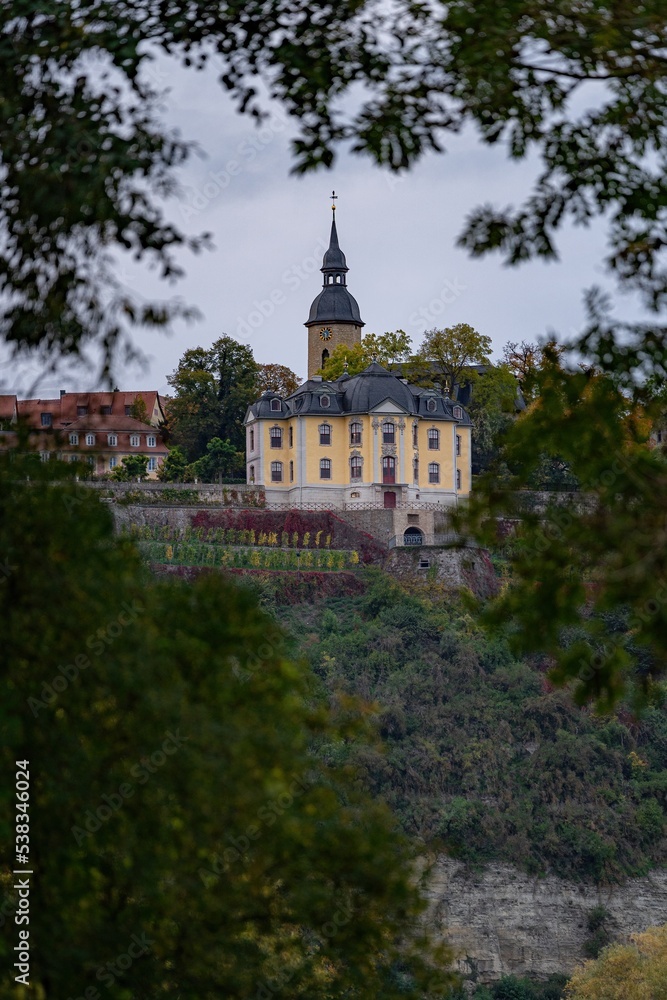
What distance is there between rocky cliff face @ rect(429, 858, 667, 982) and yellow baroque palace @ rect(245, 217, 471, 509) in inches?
628

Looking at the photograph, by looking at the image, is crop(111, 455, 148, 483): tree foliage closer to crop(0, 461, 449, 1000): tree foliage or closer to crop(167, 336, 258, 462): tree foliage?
crop(167, 336, 258, 462): tree foliage

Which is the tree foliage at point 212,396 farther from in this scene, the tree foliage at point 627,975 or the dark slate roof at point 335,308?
the tree foliage at point 627,975

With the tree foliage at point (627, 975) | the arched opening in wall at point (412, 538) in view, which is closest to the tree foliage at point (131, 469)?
the arched opening in wall at point (412, 538)

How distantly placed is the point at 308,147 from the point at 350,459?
46.5m

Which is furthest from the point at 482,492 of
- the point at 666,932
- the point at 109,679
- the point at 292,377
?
the point at 292,377

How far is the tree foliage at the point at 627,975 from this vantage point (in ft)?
102

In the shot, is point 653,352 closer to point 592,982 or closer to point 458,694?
point 592,982

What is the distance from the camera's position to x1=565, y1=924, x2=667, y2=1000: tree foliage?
102 feet

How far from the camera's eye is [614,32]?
6863 mm

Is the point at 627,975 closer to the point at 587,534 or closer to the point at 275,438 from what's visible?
the point at 275,438

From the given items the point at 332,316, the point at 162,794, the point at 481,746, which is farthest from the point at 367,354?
the point at 162,794

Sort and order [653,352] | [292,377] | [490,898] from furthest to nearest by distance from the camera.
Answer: [292,377] < [490,898] < [653,352]

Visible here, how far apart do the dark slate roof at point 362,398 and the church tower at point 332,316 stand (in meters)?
6.52

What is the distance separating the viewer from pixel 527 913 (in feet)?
132
